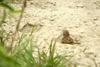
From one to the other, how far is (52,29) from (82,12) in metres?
0.92

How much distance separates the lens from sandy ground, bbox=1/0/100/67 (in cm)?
311

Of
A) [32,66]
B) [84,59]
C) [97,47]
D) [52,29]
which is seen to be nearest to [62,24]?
[52,29]

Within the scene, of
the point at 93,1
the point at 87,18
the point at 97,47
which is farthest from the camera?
the point at 93,1

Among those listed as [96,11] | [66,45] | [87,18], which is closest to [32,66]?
[66,45]

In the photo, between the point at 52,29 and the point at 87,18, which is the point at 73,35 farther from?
the point at 87,18

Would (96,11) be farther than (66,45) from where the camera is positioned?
Yes

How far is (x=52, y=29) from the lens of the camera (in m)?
3.78

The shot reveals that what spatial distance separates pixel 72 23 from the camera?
4.01 meters

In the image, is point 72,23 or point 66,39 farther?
point 72,23

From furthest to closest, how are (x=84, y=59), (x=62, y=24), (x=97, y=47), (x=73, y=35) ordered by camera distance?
(x=62, y=24) < (x=73, y=35) < (x=97, y=47) < (x=84, y=59)

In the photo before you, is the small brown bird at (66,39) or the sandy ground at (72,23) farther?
the small brown bird at (66,39)

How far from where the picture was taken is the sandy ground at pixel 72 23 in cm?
311

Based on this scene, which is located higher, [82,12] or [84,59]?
[82,12]

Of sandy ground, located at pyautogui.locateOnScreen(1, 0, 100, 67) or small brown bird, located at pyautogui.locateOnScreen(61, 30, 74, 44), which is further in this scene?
small brown bird, located at pyautogui.locateOnScreen(61, 30, 74, 44)
